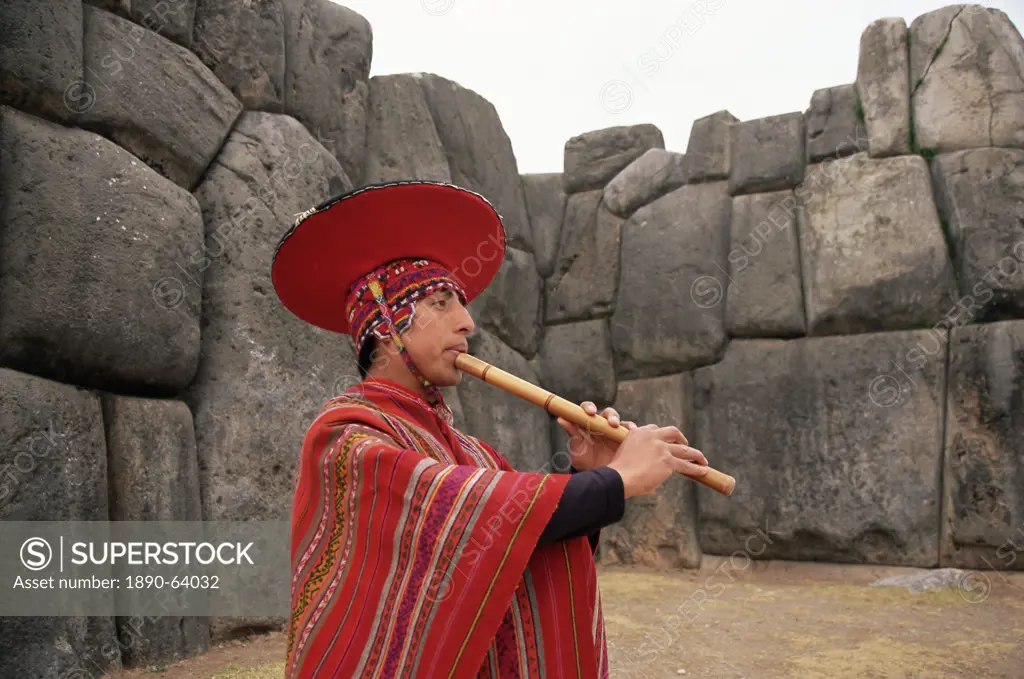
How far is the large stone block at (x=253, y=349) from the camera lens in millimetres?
4168

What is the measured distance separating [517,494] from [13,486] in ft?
7.88

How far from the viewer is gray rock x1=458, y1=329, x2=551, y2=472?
629 cm

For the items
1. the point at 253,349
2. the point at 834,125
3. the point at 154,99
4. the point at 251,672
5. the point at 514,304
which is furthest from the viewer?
the point at 514,304

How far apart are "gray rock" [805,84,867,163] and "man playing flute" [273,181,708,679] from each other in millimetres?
5291

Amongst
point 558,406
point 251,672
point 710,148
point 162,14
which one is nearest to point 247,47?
point 162,14

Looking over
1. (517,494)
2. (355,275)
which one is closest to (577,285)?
(355,275)

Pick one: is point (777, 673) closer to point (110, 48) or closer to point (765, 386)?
point (765, 386)

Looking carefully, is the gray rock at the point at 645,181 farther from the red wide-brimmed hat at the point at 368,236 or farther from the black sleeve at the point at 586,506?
the black sleeve at the point at 586,506

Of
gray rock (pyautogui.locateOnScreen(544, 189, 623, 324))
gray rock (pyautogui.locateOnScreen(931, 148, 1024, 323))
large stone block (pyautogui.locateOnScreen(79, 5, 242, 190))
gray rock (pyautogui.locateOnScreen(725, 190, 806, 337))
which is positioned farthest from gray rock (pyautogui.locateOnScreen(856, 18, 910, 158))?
large stone block (pyautogui.locateOnScreen(79, 5, 242, 190))

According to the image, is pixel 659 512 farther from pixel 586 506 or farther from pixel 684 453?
pixel 586 506

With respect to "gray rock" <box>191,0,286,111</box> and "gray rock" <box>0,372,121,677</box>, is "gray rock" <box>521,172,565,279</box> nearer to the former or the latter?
"gray rock" <box>191,0,286,111</box>

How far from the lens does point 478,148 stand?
269 inches

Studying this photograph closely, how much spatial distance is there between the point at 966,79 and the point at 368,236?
5706 mm

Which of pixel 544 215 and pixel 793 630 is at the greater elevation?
pixel 544 215
